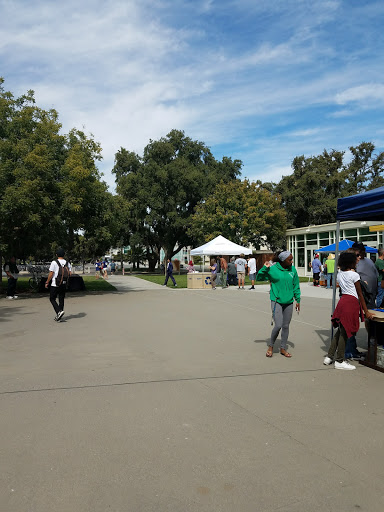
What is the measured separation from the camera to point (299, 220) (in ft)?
175

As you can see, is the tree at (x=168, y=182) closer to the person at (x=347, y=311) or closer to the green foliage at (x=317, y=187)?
the green foliage at (x=317, y=187)

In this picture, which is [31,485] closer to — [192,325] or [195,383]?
[195,383]

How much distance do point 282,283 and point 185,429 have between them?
351 cm

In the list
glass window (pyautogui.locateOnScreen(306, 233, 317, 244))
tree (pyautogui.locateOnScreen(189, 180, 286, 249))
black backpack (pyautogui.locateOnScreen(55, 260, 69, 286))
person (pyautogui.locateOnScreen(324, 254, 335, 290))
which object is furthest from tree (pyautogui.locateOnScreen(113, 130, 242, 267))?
black backpack (pyautogui.locateOnScreen(55, 260, 69, 286))

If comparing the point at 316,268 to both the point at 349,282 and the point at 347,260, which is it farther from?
the point at 349,282

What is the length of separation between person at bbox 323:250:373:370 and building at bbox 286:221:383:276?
2289 cm

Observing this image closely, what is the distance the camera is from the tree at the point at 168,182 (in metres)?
46.7

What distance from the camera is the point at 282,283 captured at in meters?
7.21

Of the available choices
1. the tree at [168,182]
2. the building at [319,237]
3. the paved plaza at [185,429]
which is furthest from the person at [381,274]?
the tree at [168,182]

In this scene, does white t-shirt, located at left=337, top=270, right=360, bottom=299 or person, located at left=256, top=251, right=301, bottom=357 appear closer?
white t-shirt, located at left=337, top=270, right=360, bottom=299

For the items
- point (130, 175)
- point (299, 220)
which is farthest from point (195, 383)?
point (299, 220)

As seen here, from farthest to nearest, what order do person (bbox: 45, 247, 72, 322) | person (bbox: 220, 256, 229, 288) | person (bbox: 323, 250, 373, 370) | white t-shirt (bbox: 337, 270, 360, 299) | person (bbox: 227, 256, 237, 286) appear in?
person (bbox: 227, 256, 237, 286)
person (bbox: 220, 256, 229, 288)
person (bbox: 45, 247, 72, 322)
white t-shirt (bbox: 337, 270, 360, 299)
person (bbox: 323, 250, 373, 370)

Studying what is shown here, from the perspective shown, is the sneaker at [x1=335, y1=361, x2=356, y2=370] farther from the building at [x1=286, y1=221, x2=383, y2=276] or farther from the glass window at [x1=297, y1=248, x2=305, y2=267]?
the glass window at [x1=297, y1=248, x2=305, y2=267]

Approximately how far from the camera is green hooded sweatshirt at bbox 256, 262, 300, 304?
283 inches
